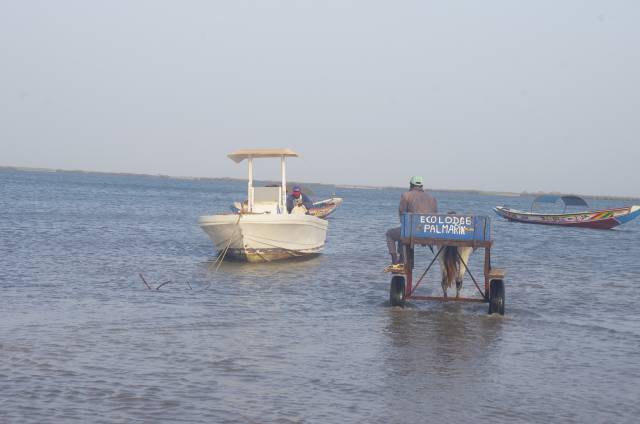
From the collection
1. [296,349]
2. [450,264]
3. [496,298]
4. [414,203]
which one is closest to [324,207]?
[450,264]

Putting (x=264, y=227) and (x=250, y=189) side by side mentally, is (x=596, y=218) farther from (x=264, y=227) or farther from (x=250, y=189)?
(x=264, y=227)

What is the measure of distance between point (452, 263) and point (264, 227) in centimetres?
670

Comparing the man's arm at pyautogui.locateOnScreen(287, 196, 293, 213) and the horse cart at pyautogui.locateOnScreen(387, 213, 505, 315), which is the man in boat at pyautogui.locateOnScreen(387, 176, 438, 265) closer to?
the horse cart at pyautogui.locateOnScreen(387, 213, 505, 315)

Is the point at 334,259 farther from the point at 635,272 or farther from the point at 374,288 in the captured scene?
the point at 635,272

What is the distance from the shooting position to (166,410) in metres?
6.83

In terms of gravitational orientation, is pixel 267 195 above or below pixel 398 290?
above

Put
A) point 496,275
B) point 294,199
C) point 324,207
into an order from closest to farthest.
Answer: point 496,275 < point 294,199 < point 324,207

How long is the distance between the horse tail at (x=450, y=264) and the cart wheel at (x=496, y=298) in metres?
1.03

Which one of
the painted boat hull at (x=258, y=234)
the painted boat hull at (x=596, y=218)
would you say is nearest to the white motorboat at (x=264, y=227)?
the painted boat hull at (x=258, y=234)

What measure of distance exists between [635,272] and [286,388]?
16399 mm

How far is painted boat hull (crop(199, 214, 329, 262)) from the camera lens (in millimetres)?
19125

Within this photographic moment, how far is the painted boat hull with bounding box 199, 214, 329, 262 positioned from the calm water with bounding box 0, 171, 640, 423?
0.97m

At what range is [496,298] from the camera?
493 inches

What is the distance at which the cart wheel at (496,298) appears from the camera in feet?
41.1
